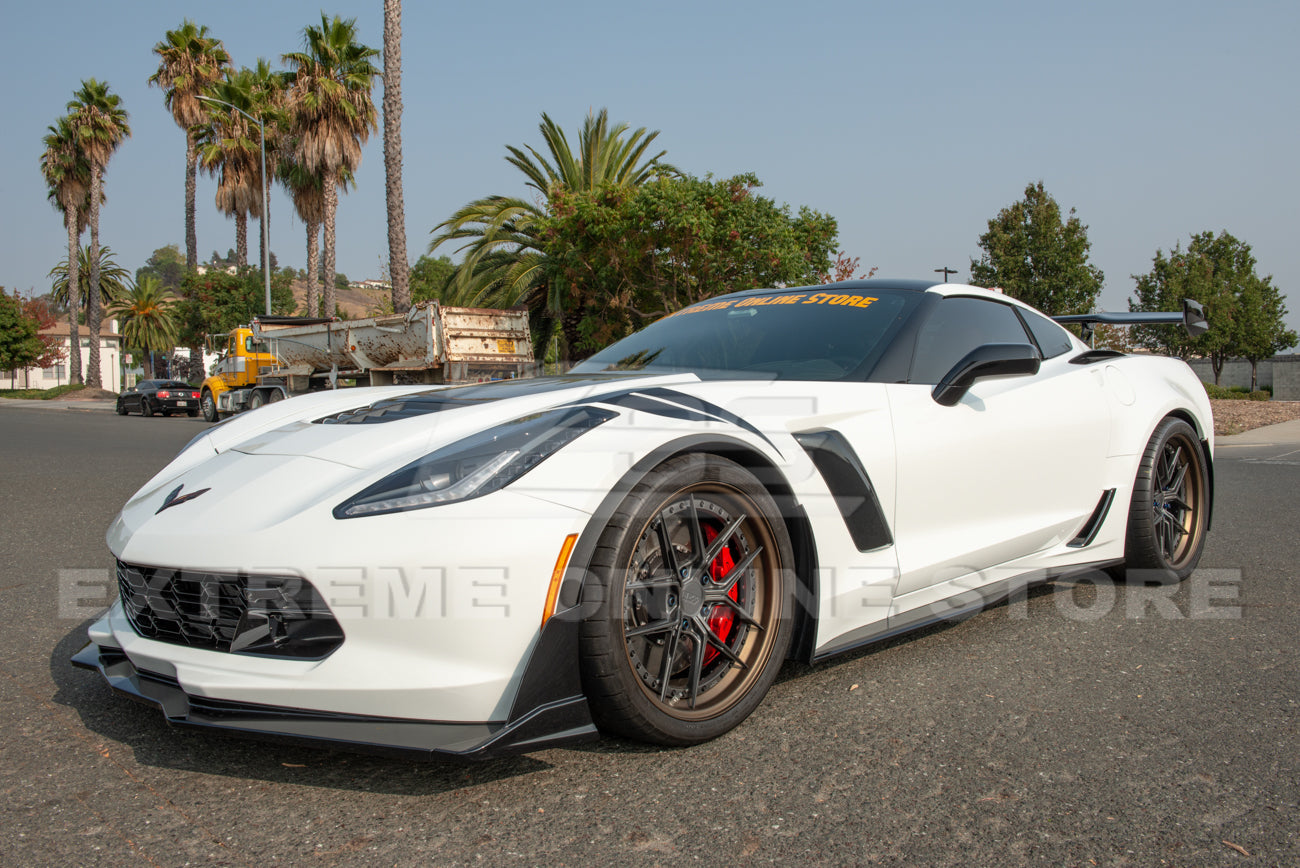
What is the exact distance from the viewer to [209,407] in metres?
27.8

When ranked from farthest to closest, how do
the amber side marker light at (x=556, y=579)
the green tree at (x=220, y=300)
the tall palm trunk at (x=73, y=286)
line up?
the tall palm trunk at (x=73, y=286) → the green tree at (x=220, y=300) → the amber side marker light at (x=556, y=579)

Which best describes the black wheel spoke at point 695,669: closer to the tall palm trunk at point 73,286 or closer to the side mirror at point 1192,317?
the side mirror at point 1192,317

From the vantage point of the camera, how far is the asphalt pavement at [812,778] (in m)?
2.02

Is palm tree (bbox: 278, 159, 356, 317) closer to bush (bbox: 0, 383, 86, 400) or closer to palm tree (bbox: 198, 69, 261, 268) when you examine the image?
palm tree (bbox: 198, 69, 261, 268)

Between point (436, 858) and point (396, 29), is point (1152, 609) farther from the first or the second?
point (396, 29)

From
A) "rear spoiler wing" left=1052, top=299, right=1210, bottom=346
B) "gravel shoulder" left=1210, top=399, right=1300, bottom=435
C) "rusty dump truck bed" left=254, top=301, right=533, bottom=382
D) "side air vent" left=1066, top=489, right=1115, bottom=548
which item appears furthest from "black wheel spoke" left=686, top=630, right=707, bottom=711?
"rusty dump truck bed" left=254, top=301, right=533, bottom=382

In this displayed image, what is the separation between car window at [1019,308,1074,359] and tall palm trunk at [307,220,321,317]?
32426mm

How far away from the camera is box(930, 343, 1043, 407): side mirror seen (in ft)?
10.4

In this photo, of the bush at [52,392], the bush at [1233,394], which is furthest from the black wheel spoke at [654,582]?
the bush at [52,392]

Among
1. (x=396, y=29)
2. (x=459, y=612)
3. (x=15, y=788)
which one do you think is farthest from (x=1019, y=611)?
(x=396, y=29)

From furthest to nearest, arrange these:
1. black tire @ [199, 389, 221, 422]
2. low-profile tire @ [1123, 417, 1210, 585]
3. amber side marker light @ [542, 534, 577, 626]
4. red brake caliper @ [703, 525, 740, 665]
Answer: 1. black tire @ [199, 389, 221, 422]
2. low-profile tire @ [1123, 417, 1210, 585]
3. red brake caliper @ [703, 525, 740, 665]
4. amber side marker light @ [542, 534, 577, 626]

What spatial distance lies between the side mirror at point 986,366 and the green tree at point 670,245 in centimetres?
1876

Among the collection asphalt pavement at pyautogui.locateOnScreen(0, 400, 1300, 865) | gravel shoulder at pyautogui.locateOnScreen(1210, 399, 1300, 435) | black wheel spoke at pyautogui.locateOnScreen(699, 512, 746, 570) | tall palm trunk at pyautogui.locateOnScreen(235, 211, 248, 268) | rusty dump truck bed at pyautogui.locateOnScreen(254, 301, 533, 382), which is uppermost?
tall palm trunk at pyautogui.locateOnScreen(235, 211, 248, 268)

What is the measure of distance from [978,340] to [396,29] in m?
19.6
